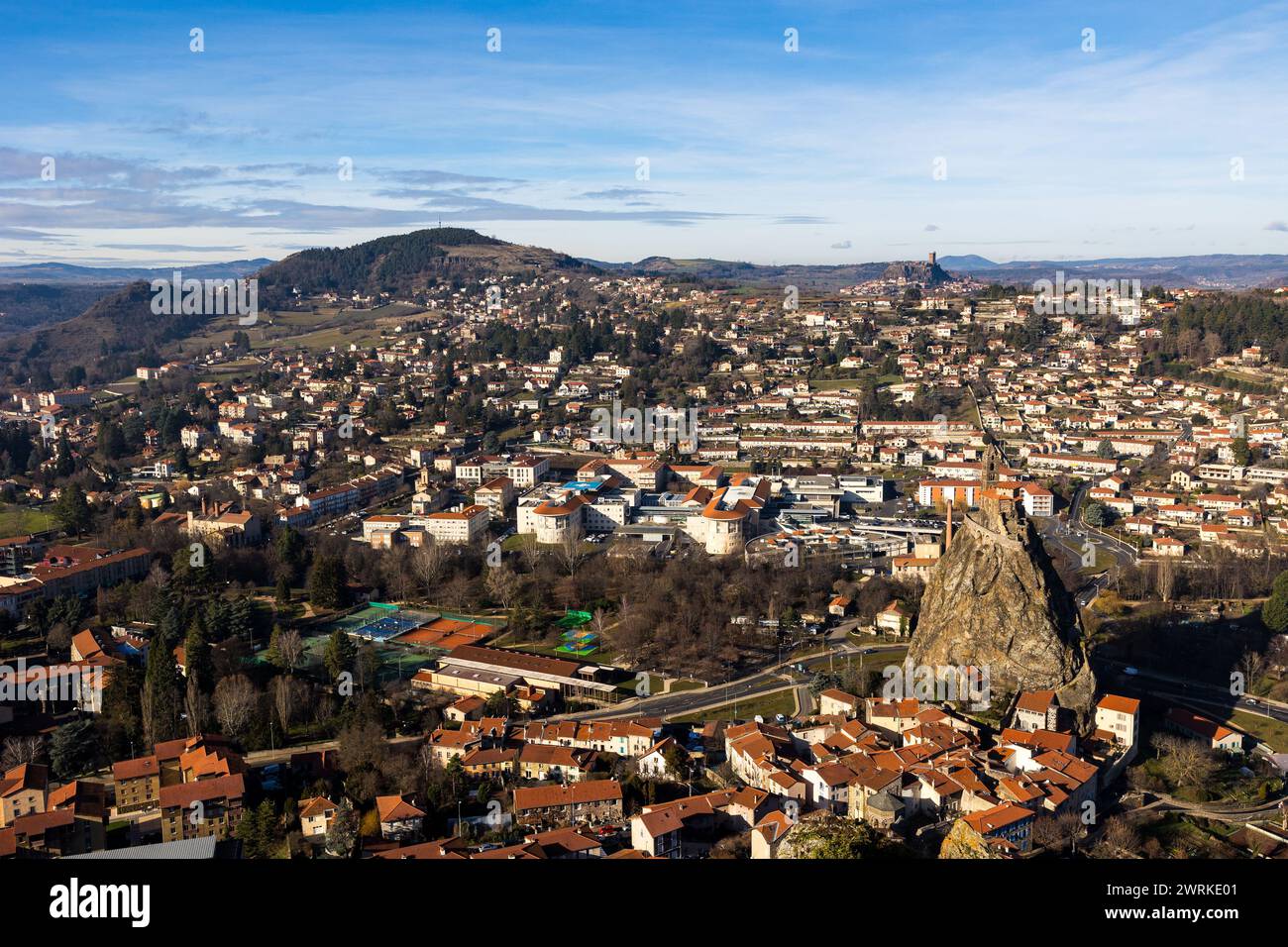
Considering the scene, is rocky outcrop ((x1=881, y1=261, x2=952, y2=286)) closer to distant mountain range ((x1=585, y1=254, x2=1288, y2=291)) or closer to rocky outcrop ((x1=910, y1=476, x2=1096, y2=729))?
distant mountain range ((x1=585, y1=254, x2=1288, y2=291))

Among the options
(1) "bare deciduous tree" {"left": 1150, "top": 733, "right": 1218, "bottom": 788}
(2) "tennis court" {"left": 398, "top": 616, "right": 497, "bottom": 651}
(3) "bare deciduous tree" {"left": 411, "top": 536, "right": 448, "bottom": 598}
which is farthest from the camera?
(3) "bare deciduous tree" {"left": 411, "top": 536, "right": 448, "bottom": 598}

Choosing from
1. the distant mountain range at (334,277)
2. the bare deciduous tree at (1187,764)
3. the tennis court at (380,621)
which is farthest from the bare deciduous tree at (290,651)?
the distant mountain range at (334,277)

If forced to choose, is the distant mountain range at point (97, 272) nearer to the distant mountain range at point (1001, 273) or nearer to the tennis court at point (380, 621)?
the distant mountain range at point (1001, 273)

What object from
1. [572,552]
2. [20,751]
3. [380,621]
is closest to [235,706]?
[20,751]

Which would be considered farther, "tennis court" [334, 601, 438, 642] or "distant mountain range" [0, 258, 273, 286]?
"distant mountain range" [0, 258, 273, 286]

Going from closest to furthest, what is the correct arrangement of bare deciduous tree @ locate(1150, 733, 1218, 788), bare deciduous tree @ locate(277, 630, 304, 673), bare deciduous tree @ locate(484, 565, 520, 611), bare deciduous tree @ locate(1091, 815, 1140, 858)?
bare deciduous tree @ locate(1091, 815, 1140, 858) → bare deciduous tree @ locate(1150, 733, 1218, 788) → bare deciduous tree @ locate(277, 630, 304, 673) → bare deciduous tree @ locate(484, 565, 520, 611)

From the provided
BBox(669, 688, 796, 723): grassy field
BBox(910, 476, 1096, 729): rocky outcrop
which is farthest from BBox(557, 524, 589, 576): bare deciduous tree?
BBox(910, 476, 1096, 729): rocky outcrop
